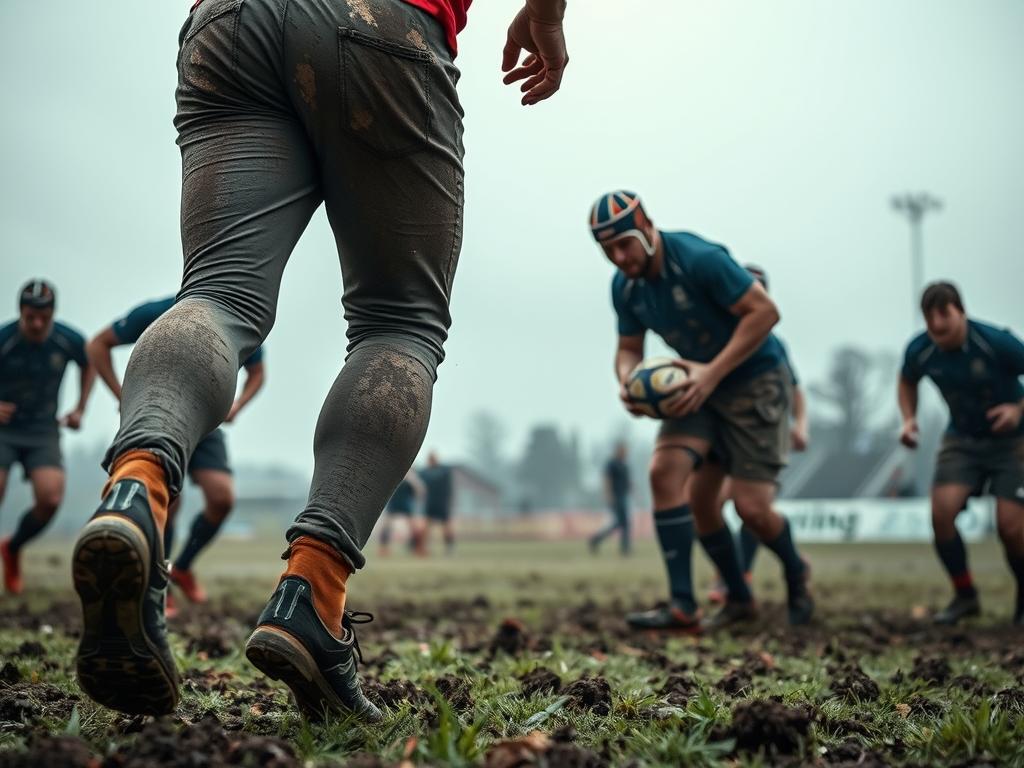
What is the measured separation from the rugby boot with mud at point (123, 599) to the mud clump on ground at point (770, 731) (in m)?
1.17

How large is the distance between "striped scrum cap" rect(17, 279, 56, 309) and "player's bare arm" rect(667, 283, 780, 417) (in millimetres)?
5544

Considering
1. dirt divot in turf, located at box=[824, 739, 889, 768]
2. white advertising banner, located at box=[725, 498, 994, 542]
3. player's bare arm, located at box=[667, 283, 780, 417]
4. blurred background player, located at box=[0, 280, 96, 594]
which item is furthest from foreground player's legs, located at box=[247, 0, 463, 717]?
white advertising banner, located at box=[725, 498, 994, 542]

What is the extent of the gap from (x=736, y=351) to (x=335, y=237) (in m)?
3.86

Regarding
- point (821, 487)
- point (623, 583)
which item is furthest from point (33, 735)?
point (821, 487)

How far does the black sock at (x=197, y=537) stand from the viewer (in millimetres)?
8055

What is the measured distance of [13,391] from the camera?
9148 millimetres

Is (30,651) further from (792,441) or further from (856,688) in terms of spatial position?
(792,441)

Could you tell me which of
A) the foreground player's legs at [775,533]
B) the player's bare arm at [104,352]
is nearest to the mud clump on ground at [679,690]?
the foreground player's legs at [775,533]

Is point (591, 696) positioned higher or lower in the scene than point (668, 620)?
higher

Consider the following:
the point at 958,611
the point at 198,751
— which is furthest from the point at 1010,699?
the point at 958,611

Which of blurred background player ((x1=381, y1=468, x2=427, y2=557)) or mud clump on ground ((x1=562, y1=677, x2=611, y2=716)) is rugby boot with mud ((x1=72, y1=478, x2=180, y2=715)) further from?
blurred background player ((x1=381, y1=468, x2=427, y2=557))

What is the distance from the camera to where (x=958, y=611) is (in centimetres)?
714

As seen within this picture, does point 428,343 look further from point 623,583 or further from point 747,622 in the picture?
point 623,583

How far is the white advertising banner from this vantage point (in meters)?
28.9
